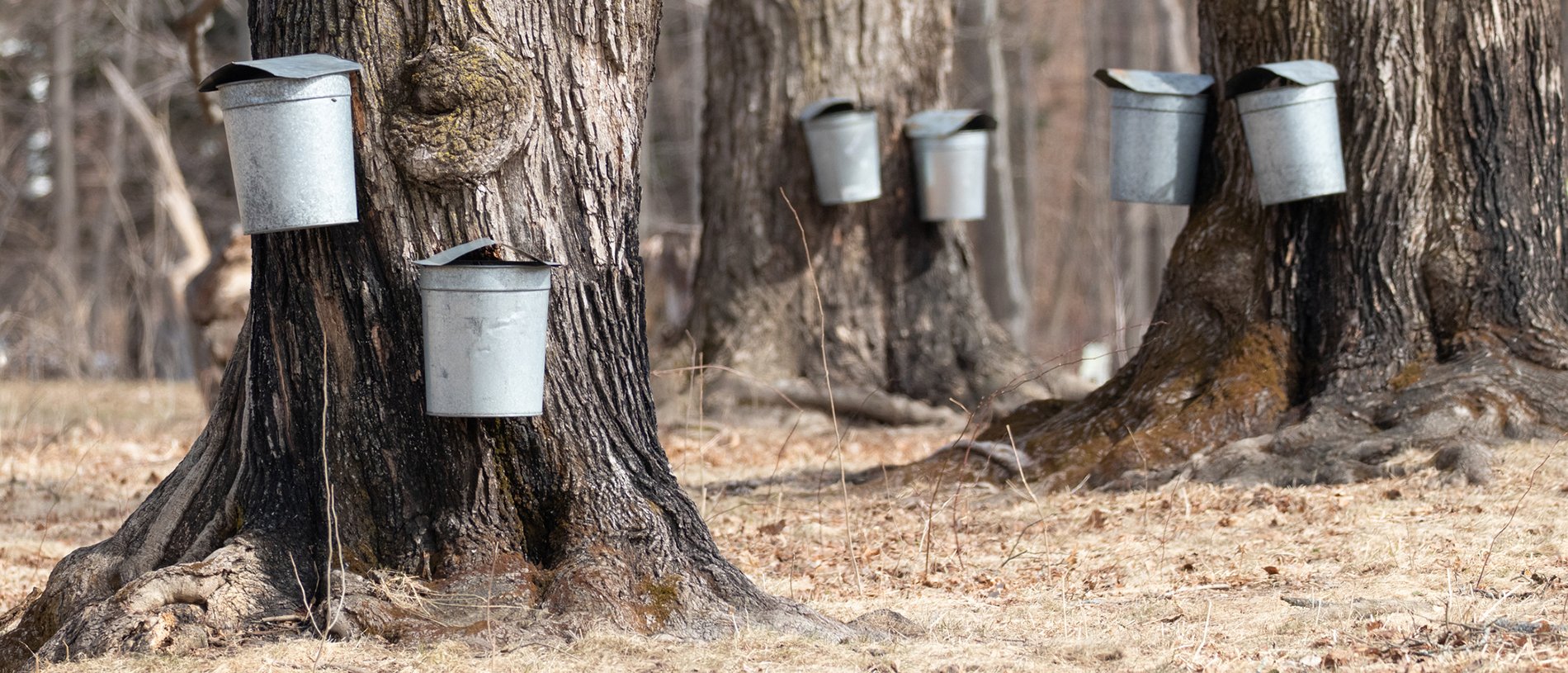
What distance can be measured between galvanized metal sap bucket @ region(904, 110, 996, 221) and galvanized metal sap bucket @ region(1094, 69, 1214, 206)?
2.13m

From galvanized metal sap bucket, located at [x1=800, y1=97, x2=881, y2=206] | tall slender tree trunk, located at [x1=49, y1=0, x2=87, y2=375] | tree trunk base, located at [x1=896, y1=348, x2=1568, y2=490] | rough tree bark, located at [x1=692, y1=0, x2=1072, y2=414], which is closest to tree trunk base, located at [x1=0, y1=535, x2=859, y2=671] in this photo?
tree trunk base, located at [x1=896, y1=348, x2=1568, y2=490]

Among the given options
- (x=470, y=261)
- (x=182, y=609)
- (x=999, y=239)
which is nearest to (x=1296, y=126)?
(x=470, y=261)

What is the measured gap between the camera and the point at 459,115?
3035 mm

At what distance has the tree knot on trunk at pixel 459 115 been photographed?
3021mm

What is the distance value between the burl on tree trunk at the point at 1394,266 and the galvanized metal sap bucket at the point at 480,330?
2519mm

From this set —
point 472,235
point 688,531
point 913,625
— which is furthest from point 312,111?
point 913,625

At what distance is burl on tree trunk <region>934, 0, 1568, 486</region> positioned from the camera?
4859mm

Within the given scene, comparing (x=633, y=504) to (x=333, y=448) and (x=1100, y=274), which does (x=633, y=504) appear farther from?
(x=1100, y=274)

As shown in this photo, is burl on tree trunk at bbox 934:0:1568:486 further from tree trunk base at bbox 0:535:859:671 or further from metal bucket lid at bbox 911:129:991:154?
metal bucket lid at bbox 911:129:991:154

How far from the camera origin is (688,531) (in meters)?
3.31

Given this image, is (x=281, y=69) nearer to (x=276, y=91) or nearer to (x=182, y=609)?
(x=276, y=91)

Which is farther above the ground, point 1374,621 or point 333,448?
point 333,448

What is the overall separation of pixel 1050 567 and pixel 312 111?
2393mm

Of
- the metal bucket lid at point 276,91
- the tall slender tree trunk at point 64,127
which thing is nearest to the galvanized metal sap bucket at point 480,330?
the metal bucket lid at point 276,91
